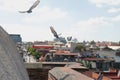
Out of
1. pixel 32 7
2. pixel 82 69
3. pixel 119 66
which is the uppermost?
pixel 32 7

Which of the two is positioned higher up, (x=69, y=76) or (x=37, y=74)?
(x=69, y=76)

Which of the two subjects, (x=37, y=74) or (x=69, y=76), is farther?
(x=37, y=74)

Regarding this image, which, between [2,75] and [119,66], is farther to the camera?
[119,66]

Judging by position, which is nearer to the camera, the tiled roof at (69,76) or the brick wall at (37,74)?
the tiled roof at (69,76)

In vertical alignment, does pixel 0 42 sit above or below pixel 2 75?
above

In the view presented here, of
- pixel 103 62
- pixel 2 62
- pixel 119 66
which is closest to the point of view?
pixel 2 62

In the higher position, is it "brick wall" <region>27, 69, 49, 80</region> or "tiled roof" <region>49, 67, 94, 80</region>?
"tiled roof" <region>49, 67, 94, 80</region>

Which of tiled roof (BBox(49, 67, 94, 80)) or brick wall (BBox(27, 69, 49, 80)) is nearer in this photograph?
tiled roof (BBox(49, 67, 94, 80))

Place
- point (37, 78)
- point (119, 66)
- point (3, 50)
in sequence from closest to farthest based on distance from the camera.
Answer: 1. point (3, 50)
2. point (37, 78)
3. point (119, 66)

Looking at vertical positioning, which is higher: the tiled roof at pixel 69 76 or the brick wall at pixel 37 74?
the tiled roof at pixel 69 76

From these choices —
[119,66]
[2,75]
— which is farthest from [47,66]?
[119,66]

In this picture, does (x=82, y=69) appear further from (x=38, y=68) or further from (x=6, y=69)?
(x=6, y=69)
